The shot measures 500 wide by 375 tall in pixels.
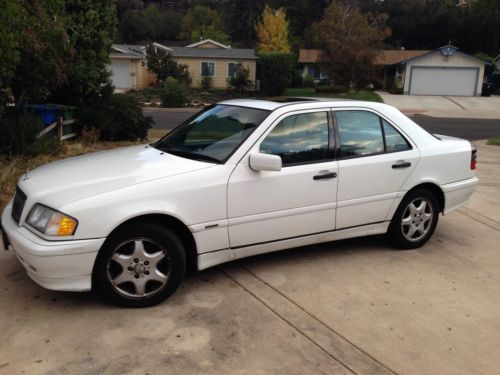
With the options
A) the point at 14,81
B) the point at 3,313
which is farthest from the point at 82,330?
the point at 14,81

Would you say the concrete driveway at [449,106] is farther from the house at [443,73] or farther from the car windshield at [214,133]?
the car windshield at [214,133]

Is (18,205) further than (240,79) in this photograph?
No

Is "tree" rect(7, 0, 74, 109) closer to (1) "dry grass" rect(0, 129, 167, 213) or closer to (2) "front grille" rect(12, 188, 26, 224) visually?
(1) "dry grass" rect(0, 129, 167, 213)

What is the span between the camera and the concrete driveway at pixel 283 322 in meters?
3.27

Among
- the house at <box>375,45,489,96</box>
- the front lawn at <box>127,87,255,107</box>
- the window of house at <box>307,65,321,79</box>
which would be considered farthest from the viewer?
the window of house at <box>307,65,321,79</box>

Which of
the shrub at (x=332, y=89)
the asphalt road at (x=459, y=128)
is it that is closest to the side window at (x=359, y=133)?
the asphalt road at (x=459, y=128)

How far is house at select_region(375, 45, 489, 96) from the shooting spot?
43.9 meters

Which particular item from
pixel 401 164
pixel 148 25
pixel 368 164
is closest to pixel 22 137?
pixel 368 164

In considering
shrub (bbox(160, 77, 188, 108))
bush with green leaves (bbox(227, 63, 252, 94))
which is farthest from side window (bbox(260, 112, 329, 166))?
bush with green leaves (bbox(227, 63, 252, 94))

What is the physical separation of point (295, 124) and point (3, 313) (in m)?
2.83

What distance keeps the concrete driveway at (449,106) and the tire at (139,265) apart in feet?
94.2

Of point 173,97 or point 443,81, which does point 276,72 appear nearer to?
point 173,97

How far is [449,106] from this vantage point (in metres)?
35.8

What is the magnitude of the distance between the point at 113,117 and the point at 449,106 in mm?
29100
